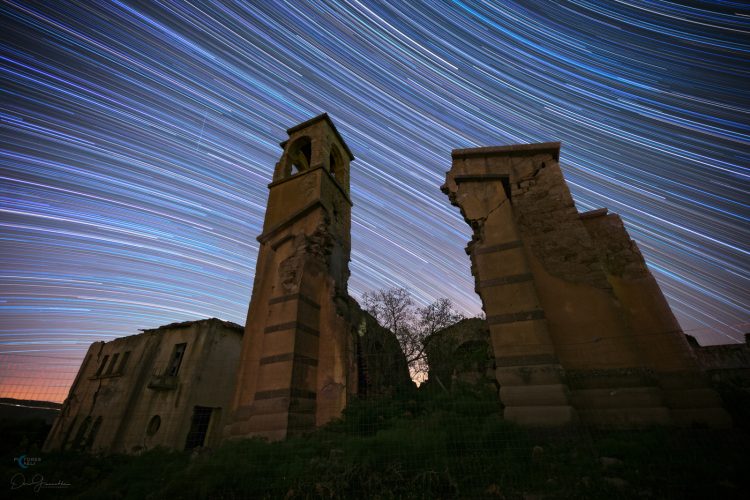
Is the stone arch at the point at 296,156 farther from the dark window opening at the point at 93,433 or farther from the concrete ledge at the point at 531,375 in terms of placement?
the dark window opening at the point at 93,433

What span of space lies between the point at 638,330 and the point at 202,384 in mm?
21686

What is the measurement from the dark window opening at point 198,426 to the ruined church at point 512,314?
12105 millimetres

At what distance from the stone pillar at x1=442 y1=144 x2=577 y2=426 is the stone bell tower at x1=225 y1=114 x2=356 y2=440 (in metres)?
4.23

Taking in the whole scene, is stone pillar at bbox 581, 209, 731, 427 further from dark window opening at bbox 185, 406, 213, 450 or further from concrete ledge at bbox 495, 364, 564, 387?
dark window opening at bbox 185, 406, 213, 450

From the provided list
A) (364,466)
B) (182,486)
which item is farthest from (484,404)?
(182,486)

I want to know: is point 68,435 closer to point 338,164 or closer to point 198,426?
point 198,426

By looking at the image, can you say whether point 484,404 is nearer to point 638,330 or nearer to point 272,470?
point 638,330

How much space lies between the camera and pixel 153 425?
17953 mm

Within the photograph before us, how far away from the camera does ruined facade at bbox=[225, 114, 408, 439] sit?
764 cm

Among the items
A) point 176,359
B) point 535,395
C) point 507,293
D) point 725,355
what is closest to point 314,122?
point 507,293

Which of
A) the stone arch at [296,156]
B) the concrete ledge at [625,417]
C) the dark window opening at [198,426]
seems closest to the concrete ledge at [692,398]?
the concrete ledge at [625,417]

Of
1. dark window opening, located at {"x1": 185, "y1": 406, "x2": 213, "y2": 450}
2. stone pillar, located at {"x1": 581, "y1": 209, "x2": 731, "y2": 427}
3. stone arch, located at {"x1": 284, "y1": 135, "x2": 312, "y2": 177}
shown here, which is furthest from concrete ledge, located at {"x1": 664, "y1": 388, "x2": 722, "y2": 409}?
dark window opening, located at {"x1": 185, "y1": 406, "x2": 213, "y2": 450}

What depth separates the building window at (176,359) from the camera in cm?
1939

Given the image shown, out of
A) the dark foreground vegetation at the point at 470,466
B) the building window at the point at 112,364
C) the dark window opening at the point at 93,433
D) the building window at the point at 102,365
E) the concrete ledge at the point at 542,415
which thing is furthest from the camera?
the building window at the point at 102,365
